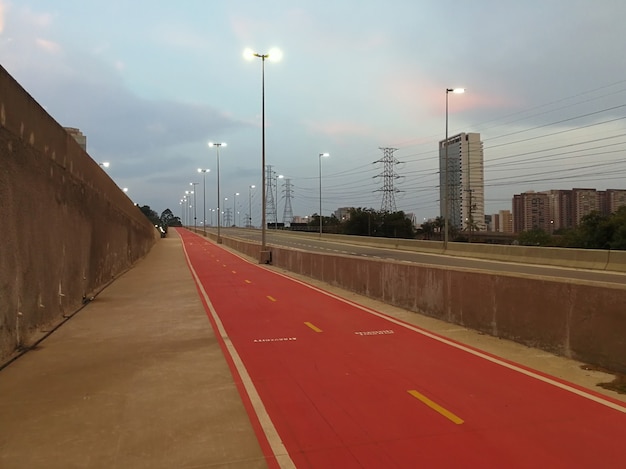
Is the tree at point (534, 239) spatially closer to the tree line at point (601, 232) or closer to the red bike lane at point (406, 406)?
the tree line at point (601, 232)

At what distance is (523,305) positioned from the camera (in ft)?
28.9

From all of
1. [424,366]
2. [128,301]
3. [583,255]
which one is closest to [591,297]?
[424,366]

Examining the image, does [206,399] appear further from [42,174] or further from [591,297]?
[42,174]

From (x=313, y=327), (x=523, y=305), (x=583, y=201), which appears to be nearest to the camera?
(x=523, y=305)

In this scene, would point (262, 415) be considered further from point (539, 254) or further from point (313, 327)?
point (539, 254)

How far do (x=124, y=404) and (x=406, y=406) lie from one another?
330 centimetres

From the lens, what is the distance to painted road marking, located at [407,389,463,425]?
210 inches

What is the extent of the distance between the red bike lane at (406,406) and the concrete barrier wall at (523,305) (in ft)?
3.36

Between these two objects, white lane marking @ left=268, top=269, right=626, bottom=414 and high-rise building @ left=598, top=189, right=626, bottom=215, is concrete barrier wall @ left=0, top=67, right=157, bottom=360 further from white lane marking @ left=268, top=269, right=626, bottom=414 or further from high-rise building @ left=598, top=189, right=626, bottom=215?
high-rise building @ left=598, top=189, right=626, bottom=215

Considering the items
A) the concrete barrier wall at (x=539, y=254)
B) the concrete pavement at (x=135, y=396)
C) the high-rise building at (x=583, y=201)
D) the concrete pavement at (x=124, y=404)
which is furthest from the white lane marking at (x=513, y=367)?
the high-rise building at (x=583, y=201)

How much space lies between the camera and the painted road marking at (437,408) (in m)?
5.33

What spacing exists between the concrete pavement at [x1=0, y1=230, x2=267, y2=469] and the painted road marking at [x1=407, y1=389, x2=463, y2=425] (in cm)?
207

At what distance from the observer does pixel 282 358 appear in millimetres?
8180

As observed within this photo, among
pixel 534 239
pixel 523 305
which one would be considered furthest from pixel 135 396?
pixel 534 239
